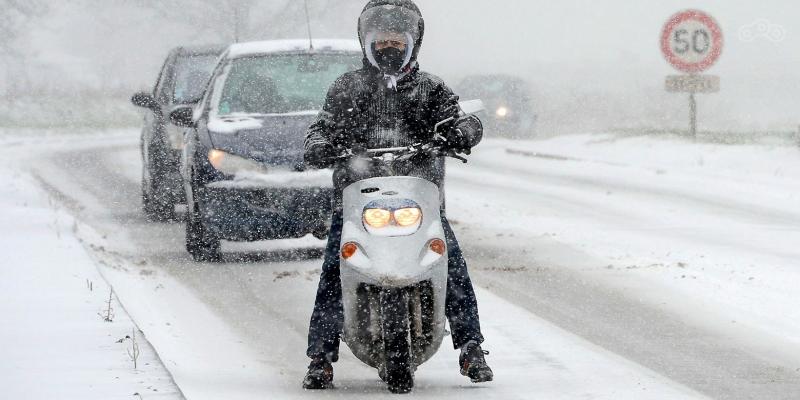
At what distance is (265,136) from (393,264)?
5427 mm

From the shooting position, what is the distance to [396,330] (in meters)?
5.98

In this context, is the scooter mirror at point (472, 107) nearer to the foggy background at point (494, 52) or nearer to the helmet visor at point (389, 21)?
the helmet visor at point (389, 21)

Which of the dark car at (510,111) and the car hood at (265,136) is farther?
the dark car at (510,111)

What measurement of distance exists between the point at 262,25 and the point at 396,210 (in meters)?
40.7

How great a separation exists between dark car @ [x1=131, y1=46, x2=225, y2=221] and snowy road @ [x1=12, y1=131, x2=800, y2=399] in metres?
0.33

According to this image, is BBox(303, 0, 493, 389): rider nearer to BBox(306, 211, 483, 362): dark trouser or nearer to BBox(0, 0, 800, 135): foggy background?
BBox(306, 211, 483, 362): dark trouser

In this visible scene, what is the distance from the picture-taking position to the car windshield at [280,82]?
38.8 ft

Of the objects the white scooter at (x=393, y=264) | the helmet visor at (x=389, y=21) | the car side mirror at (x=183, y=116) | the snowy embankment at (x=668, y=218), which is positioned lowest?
the snowy embankment at (x=668, y=218)

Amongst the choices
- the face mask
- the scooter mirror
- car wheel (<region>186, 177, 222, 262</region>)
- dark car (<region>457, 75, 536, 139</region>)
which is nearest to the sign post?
dark car (<region>457, 75, 536, 139</region>)

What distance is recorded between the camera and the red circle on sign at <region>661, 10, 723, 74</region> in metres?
21.1

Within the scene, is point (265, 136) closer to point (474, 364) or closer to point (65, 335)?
point (65, 335)

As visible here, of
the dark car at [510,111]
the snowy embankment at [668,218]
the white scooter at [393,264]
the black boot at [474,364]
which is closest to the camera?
the white scooter at [393,264]

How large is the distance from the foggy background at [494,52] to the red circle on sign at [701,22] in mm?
6961

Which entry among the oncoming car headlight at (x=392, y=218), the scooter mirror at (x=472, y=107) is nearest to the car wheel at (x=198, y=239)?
the scooter mirror at (x=472, y=107)
